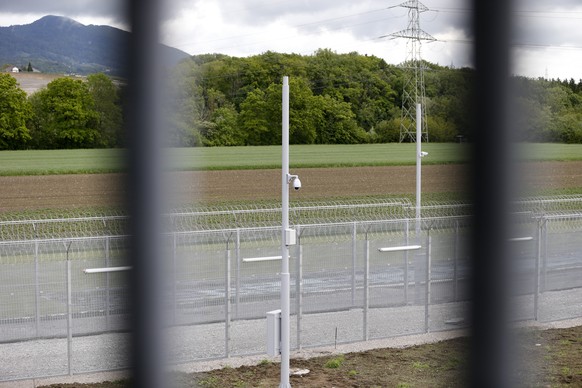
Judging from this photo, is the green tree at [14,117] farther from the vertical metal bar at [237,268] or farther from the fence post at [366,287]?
the fence post at [366,287]

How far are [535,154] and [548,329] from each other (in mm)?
9806

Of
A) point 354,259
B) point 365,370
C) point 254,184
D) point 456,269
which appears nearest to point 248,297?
point 354,259

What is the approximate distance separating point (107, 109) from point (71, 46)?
54 mm

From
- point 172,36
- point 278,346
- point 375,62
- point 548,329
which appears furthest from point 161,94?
point 548,329

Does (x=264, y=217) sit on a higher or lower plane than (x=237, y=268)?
lower

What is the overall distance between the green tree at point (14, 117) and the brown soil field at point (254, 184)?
151 millimetres

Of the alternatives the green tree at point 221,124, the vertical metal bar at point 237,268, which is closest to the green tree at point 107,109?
the green tree at point 221,124

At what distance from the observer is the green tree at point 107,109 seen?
53 cm

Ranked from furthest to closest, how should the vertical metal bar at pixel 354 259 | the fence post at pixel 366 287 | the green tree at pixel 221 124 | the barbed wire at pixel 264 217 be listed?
the barbed wire at pixel 264 217 < the vertical metal bar at pixel 354 259 < the fence post at pixel 366 287 < the green tree at pixel 221 124

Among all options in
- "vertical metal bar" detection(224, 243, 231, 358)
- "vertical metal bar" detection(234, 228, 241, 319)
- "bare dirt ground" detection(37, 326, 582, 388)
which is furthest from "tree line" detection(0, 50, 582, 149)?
"vertical metal bar" detection(234, 228, 241, 319)

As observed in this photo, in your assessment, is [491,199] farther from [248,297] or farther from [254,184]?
[254,184]

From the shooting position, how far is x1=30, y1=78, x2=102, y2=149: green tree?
1.89 feet

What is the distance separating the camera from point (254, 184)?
26.9 m

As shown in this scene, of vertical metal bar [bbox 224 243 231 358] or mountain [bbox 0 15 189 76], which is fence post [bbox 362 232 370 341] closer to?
vertical metal bar [bbox 224 243 231 358]
